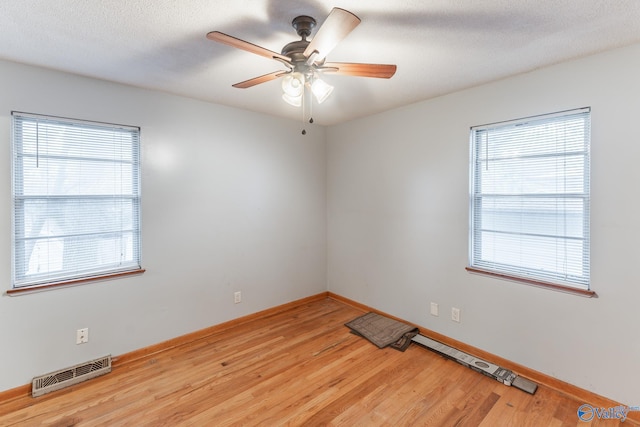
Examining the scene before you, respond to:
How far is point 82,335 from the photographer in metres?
2.40

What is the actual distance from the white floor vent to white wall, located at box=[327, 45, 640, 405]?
263 cm

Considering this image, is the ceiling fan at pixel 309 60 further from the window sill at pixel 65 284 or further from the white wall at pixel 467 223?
the window sill at pixel 65 284

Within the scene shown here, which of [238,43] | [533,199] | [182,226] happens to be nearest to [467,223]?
[533,199]

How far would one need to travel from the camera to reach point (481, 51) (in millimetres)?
2002

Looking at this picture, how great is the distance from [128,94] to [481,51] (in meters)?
2.83

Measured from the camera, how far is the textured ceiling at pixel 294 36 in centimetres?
152

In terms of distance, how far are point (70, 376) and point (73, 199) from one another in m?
1.37

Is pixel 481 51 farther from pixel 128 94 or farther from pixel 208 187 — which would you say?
pixel 128 94

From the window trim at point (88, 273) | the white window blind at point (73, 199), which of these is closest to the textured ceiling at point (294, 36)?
the window trim at point (88, 273)

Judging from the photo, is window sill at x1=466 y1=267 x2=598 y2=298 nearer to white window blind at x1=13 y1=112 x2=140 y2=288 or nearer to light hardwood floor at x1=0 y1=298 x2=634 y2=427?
light hardwood floor at x1=0 y1=298 x2=634 y2=427

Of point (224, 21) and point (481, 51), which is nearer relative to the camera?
point (224, 21)

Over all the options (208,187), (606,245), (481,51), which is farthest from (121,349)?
(606,245)

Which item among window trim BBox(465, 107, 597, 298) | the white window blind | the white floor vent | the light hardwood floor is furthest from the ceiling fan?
the white floor vent

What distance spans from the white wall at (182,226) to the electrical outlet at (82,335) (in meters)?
0.04
